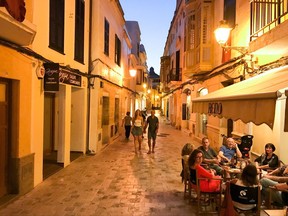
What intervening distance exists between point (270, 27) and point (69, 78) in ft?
19.6

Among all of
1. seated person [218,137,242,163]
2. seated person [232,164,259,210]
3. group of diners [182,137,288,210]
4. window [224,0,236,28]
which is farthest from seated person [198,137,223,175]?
window [224,0,236,28]

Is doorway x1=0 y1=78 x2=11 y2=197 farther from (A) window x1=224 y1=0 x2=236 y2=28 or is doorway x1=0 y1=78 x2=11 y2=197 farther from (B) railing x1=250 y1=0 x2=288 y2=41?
(A) window x1=224 y1=0 x2=236 y2=28

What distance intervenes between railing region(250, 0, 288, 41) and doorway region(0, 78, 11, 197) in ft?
20.8

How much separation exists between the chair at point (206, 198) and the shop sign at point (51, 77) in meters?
3.99

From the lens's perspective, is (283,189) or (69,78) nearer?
(283,189)

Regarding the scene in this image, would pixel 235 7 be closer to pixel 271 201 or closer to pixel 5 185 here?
pixel 271 201

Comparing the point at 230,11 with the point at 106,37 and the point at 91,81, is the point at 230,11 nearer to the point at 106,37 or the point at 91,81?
the point at 106,37

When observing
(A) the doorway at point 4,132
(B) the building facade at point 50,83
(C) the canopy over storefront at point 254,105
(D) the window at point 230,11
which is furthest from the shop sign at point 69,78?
(D) the window at point 230,11

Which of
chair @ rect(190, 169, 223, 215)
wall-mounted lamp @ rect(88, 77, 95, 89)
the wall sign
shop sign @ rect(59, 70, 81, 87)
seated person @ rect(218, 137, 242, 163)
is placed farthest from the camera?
wall-mounted lamp @ rect(88, 77, 95, 89)

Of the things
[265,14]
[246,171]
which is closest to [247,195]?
[246,171]

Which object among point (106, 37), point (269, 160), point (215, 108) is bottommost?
point (269, 160)

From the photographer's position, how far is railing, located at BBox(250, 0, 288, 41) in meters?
7.46

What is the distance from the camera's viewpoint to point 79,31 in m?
11.0

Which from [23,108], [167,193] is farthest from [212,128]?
[23,108]
